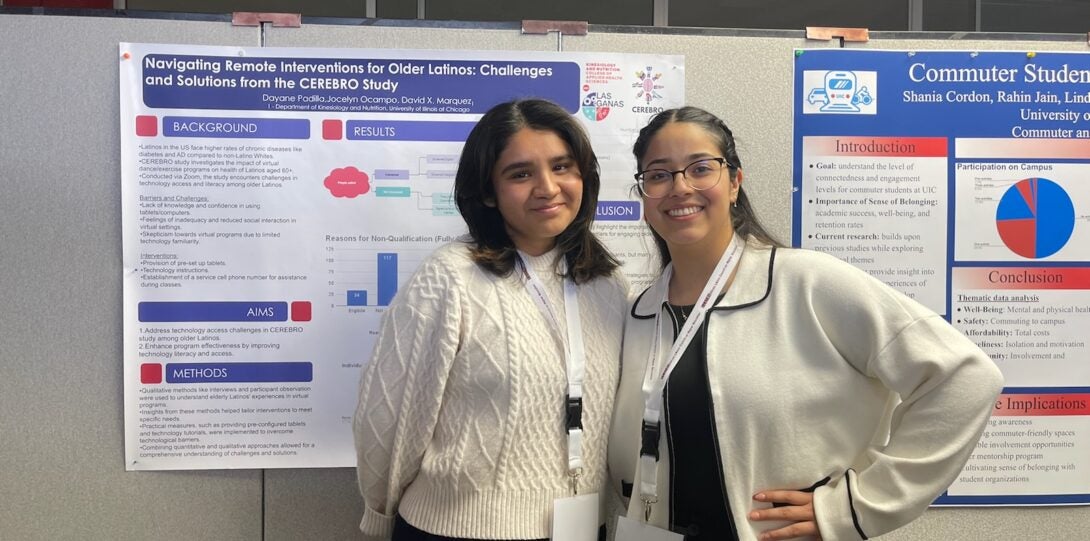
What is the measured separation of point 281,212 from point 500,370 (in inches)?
36.3

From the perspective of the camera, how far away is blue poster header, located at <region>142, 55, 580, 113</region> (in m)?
1.86

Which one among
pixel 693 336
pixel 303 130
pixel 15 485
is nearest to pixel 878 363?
pixel 693 336

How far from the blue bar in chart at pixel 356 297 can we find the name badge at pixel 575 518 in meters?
0.85

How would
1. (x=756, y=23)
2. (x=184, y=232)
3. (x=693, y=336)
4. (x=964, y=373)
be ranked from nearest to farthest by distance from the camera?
(x=964, y=373) < (x=693, y=336) < (x=184, y=232) < (x=756, y=23)

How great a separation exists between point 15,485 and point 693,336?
6.06 ft

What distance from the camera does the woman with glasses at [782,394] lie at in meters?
1.20

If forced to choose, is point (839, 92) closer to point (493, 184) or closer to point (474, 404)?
point (493, 184)

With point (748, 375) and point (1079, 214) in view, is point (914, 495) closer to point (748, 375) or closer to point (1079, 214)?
point (748, 375)

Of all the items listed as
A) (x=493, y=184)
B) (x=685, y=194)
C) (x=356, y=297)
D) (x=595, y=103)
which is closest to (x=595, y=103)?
(x=595, y=103)

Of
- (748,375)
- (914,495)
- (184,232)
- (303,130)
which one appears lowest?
(914,495)

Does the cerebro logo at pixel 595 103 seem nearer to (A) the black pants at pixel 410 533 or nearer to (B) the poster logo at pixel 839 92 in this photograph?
(B) the poster logo at pixel 839 92

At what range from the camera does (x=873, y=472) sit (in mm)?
1232

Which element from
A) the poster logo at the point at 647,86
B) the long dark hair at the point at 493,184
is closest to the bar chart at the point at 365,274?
the long dark hair at the point at 493,184

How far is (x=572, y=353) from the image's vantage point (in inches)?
54.0
